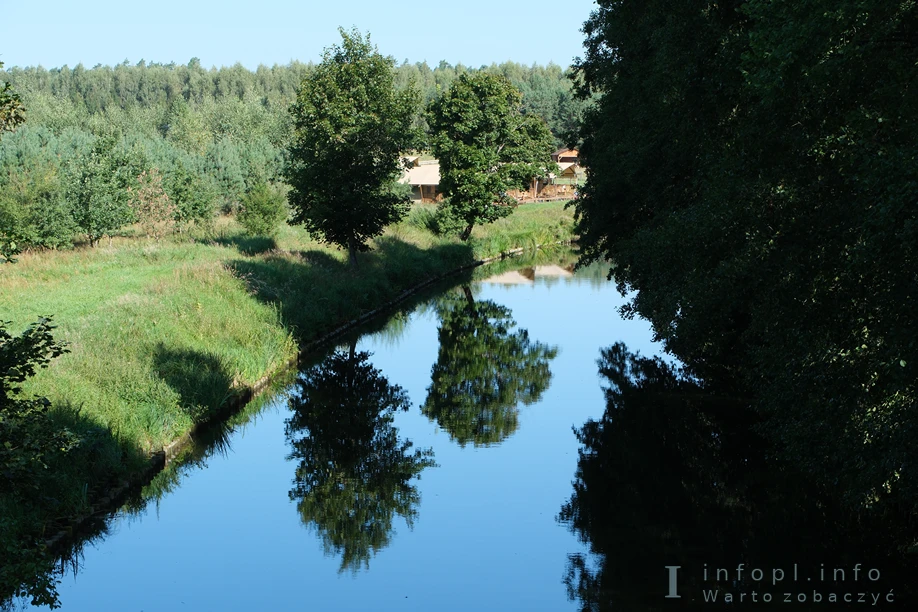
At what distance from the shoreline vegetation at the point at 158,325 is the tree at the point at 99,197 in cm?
156

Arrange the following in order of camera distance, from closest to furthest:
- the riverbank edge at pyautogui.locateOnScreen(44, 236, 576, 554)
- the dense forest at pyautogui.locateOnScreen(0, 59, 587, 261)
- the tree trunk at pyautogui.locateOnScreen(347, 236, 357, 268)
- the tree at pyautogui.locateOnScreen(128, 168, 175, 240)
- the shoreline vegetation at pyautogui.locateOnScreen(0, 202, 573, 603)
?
the riverbank edge at pyautogui.locateOnScreen(44, 236, 576, 554) → the shoreline vegetation at pyautogui.locateOnScreen(0, 202, 573, 603) → the tree trunk at pyautogui.locateOnScreen(347, 236, 357, 268) → the dense forest at pyautogui.locateOnScreen(0, 59, 587, 261) → the tree at pyautogui.locateOnScreen(128, 168, 175, 240)

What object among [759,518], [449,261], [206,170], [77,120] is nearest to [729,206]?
[759,518]

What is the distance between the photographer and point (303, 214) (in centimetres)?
3716

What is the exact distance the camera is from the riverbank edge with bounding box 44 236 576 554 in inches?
574

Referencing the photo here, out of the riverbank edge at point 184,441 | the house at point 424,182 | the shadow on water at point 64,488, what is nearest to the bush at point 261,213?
the riverbank edge at point 184,441

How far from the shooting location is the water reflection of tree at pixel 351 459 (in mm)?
15797

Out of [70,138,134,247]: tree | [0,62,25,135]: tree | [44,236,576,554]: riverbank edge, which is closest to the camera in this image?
[0,62,25,135]: tree

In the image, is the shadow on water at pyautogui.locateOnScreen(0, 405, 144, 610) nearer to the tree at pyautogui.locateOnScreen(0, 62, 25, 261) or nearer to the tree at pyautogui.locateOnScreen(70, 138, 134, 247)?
the tree at pyautogui.locateOnScreen(0, 62, 25, 261)

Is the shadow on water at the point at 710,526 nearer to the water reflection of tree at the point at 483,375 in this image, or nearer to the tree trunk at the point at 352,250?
the water reflection of tree at the point at 483,375

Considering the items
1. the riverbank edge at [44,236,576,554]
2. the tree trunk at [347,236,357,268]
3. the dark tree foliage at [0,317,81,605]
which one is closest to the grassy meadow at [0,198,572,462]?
the riverbank edge at [44,236,576,554]

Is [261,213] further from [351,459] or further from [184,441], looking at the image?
[351,459]

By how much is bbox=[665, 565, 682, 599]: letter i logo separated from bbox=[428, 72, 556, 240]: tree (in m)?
43.8

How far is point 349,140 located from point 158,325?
46.6 feet

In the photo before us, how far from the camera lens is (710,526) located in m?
15.3
